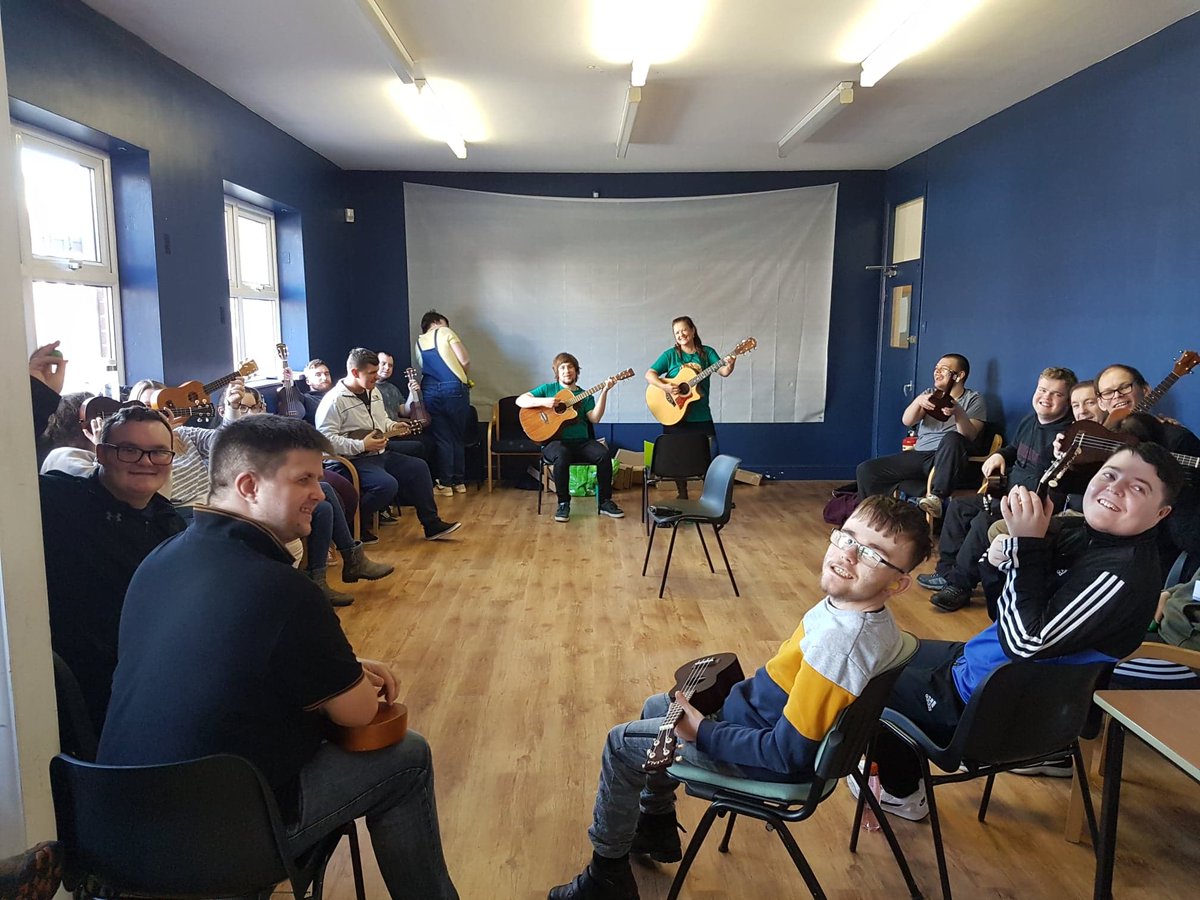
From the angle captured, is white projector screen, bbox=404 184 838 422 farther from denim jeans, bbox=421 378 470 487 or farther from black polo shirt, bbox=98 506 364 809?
black polo shirt, bbox=98 506 364 809

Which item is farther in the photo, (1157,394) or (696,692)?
(1157,394)

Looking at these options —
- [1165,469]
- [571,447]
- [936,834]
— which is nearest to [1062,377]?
[1165,469]

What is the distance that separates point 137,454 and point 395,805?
1157mm

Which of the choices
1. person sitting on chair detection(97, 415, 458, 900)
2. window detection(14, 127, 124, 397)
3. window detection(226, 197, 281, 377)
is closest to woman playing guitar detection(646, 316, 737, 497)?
window detection(226, 197, 281, 377)

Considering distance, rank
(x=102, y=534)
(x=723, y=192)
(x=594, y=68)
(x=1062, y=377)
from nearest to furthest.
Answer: (x=102, y=534) < (x=1062, y=377) < (x=594, y=68) < (x=723, y=192)

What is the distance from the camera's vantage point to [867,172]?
7207mm

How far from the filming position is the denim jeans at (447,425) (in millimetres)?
6656

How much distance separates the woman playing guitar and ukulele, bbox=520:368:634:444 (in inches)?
12.4

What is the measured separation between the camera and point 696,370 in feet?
19.2

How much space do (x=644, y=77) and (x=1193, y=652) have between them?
3311 mm

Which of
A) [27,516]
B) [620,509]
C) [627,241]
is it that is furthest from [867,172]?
[27,516]

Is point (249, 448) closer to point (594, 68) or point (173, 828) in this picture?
point (173, 828)

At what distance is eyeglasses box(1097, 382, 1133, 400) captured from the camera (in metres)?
3.54

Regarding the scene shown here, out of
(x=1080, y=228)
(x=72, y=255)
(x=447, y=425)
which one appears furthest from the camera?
(x=447, y=425)
